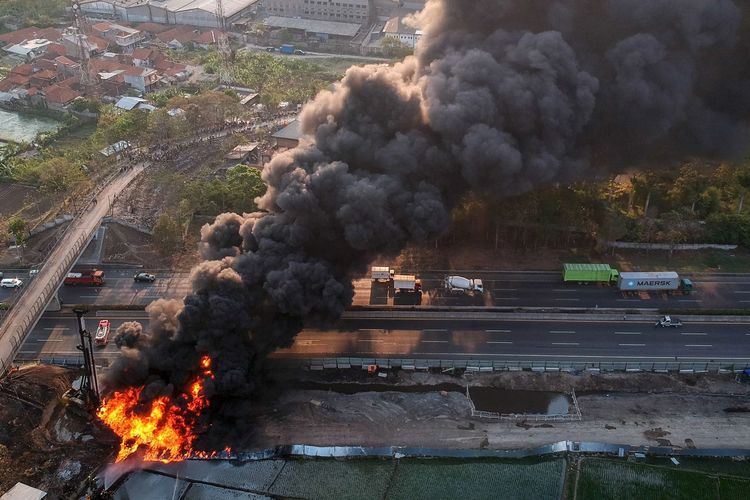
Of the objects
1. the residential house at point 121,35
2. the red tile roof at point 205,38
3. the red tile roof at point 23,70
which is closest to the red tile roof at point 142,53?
the residential house at point 121,35

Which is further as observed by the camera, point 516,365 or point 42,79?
point 42,79

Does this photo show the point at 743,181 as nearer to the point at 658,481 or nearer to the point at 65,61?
the point at 658,481

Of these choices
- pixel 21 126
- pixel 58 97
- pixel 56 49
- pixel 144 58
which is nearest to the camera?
pixel 21 126

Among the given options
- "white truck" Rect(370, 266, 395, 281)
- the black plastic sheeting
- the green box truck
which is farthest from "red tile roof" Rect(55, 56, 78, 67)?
the green box truck

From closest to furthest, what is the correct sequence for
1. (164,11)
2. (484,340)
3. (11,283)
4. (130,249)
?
(484,340) < (11,283) < (130,249) < (164,11)

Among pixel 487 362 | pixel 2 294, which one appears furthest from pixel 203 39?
pixel 487 362

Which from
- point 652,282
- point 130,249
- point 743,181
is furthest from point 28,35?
point 743,181

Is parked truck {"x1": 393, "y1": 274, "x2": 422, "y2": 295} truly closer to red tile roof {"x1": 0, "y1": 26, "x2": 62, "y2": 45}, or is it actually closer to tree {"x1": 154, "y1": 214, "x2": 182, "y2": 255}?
tree {"x1": 154, "y1": 214, "x2": 182, "y2": 255}

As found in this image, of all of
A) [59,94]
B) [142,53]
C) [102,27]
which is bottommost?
[59,94]
